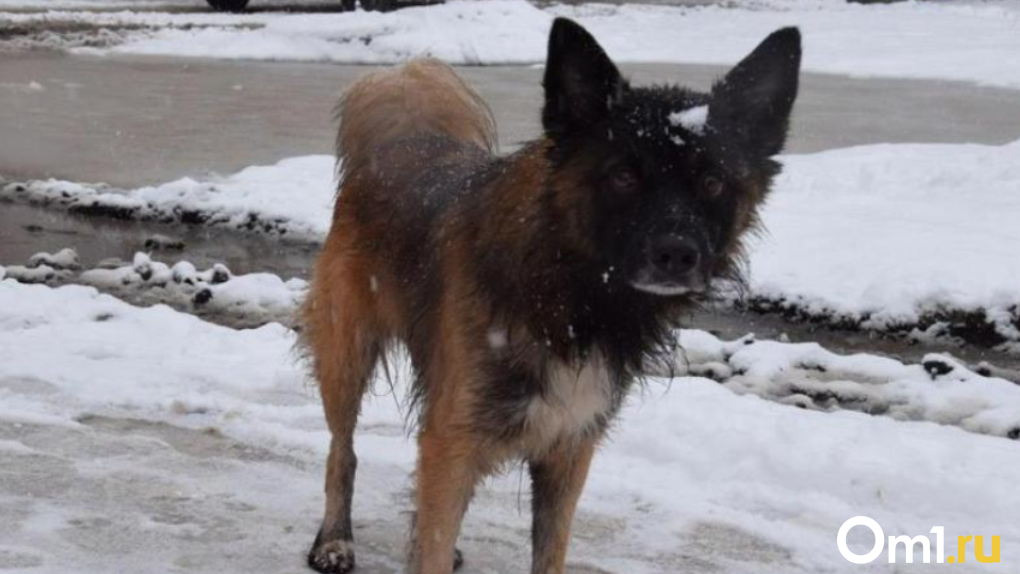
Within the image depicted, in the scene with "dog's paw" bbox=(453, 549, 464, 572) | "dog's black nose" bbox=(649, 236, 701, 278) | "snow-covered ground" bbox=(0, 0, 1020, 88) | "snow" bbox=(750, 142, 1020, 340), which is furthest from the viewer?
"snow-covered ground" bbox=(0, 0, 1020, 88)

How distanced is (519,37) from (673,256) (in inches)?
827

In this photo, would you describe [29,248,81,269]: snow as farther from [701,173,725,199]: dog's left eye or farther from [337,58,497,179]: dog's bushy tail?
[701,173,725,199]: dog's left eye

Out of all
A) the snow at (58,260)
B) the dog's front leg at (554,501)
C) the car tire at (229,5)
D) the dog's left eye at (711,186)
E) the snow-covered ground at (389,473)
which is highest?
the dog's left eye at (711,186)

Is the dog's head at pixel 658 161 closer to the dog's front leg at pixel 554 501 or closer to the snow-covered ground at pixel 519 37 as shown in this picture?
the dog's front leg at pixel 554 501

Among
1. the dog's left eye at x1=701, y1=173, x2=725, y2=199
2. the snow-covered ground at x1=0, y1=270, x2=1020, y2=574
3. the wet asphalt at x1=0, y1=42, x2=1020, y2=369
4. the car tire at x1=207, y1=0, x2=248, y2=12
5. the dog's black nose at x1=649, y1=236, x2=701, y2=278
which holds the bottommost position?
the car tire at x1=207, y1=0, x2=248, y2=12

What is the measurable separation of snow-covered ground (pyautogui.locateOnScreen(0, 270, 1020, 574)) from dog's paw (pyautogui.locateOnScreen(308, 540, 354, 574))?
8 cm

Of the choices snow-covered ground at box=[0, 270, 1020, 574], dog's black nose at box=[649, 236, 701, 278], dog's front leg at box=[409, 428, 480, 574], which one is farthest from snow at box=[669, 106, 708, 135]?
snow-covered ground at box=[0, 270, 1020, 574]

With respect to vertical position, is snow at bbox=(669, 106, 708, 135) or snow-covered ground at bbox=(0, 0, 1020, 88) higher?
snow at bbox=(669, 106, 708, 135)

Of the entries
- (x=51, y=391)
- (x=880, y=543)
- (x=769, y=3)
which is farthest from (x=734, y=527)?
(x=769, y=3)

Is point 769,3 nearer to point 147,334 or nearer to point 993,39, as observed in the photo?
point 993,39

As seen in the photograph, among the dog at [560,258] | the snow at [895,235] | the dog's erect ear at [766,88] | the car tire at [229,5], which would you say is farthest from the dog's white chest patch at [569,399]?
the car tire at [229,5]

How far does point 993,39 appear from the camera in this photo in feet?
85.7

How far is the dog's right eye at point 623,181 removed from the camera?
12.7ft

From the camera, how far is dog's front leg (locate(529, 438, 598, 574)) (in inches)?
182
